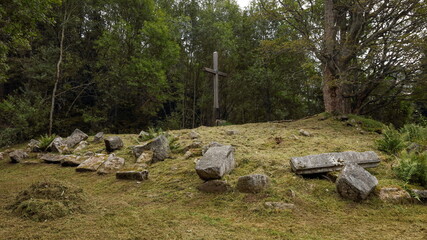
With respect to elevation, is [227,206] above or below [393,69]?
below

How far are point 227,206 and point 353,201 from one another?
172cm

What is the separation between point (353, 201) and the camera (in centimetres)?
328

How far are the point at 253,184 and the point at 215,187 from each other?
24.3 inches

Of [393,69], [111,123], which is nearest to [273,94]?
[393,69]

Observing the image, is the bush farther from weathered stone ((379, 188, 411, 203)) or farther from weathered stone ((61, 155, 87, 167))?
weathered stone ((61, 155, 87, 167))

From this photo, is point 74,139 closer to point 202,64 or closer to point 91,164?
point 91,164

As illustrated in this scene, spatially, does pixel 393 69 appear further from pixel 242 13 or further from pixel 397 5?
pixel 242 13

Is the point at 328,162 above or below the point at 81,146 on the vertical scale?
above

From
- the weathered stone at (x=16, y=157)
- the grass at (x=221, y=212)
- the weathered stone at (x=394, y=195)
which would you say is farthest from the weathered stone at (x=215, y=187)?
the weathered stone at (x=16, y=157)

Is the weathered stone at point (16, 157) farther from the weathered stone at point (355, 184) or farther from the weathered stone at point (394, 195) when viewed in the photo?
the weathered stone at point (394, 195)

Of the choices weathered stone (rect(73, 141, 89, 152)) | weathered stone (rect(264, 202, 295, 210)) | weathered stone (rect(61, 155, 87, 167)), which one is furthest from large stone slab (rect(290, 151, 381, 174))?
weathered stone (rect(73, 141, 89, 152))

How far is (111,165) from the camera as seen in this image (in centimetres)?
566

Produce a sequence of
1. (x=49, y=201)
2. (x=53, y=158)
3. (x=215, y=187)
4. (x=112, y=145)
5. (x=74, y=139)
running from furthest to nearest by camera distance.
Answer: (x=74, y=139), (x=112, y=145), (x=53, y=158), (x=215, y=187), (x=49, y=201)

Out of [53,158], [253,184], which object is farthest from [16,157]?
[253,184]
